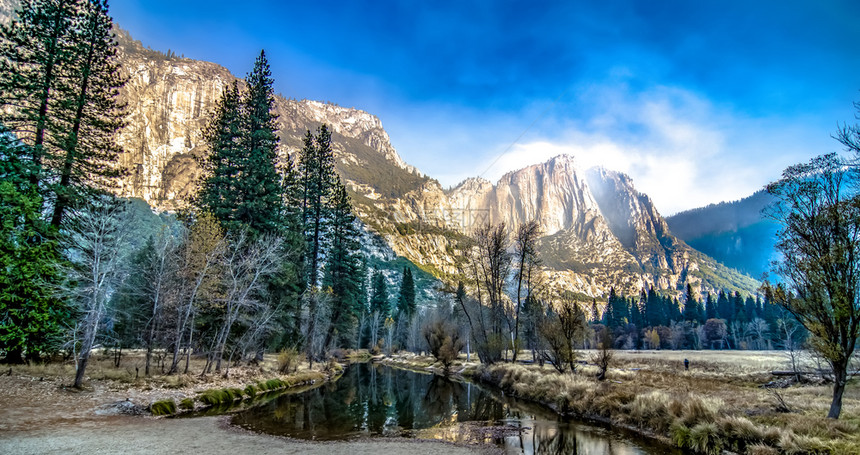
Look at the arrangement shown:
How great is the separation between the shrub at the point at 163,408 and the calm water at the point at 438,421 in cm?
243

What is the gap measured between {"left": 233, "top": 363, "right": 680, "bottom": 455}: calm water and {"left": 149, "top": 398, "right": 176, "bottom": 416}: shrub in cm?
243

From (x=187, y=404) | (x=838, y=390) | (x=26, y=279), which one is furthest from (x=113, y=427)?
(x=838, y=390)

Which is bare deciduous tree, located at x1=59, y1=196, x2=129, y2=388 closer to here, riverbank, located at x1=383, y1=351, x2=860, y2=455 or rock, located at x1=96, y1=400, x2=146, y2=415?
rock, located at x1=96, y1=400, x2=146, y2=415

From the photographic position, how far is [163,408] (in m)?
14.9

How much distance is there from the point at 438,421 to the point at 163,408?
1094cm

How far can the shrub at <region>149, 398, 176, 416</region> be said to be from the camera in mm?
14578

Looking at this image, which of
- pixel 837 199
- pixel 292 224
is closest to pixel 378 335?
pixel 292 224

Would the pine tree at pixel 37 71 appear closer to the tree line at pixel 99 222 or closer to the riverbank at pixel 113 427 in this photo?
the tree line at pixel 99 222

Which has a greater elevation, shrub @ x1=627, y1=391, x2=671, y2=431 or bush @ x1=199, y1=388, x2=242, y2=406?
shrub @ x1=627, y1=391, x2=671, y2=431

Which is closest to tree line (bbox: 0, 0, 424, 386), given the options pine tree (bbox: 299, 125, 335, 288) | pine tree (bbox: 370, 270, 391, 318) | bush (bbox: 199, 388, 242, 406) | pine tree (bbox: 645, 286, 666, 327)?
pine tree (bbox: 299, 125, 335, 288)

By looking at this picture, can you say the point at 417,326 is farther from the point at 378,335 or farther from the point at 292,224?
the point at 292,224

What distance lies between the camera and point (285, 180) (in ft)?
120

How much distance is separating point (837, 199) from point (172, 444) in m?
20.1

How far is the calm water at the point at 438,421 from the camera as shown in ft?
42.7
